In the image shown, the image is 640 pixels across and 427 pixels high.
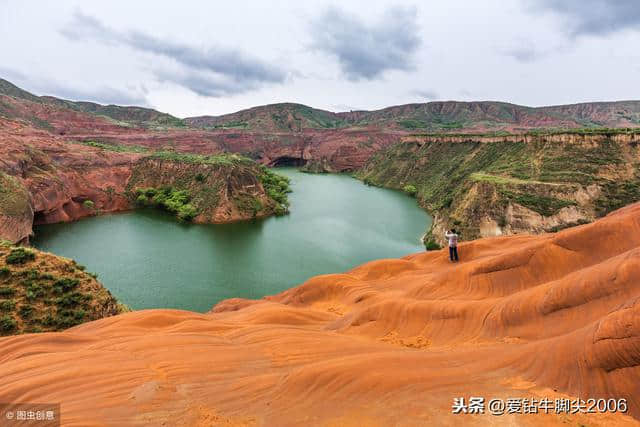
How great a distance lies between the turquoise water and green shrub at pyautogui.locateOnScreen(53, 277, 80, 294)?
10087 millimetres

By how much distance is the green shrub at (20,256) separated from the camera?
15.7 m

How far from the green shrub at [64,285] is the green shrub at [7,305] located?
5.04 ft

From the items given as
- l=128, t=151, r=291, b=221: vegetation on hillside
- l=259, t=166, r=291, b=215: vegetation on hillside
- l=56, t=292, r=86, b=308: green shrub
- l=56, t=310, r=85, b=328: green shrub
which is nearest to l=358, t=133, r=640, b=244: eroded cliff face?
l=259, t=166, r=291, b=215: vegetation on hillside

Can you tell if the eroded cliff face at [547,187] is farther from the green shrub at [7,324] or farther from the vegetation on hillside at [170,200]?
the green shrub at [7,324]

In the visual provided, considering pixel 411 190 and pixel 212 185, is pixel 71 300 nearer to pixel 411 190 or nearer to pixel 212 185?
pixel 212 185

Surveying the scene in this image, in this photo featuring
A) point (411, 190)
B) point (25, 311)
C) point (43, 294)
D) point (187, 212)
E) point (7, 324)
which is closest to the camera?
point (7, 324)

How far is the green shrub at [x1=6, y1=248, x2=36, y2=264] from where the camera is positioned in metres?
15.7

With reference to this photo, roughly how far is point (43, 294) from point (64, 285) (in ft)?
2.78

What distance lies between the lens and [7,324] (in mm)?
13984

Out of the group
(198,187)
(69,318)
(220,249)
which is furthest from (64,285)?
(198,187)

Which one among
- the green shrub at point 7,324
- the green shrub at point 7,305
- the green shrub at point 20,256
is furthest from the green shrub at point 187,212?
the green shrub at point 7,324

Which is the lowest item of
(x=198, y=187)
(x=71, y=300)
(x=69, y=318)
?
(x=69, y=318)

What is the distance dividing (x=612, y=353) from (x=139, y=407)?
9.89 metres

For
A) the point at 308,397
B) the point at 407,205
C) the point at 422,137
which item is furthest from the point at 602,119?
the point at 308,397
